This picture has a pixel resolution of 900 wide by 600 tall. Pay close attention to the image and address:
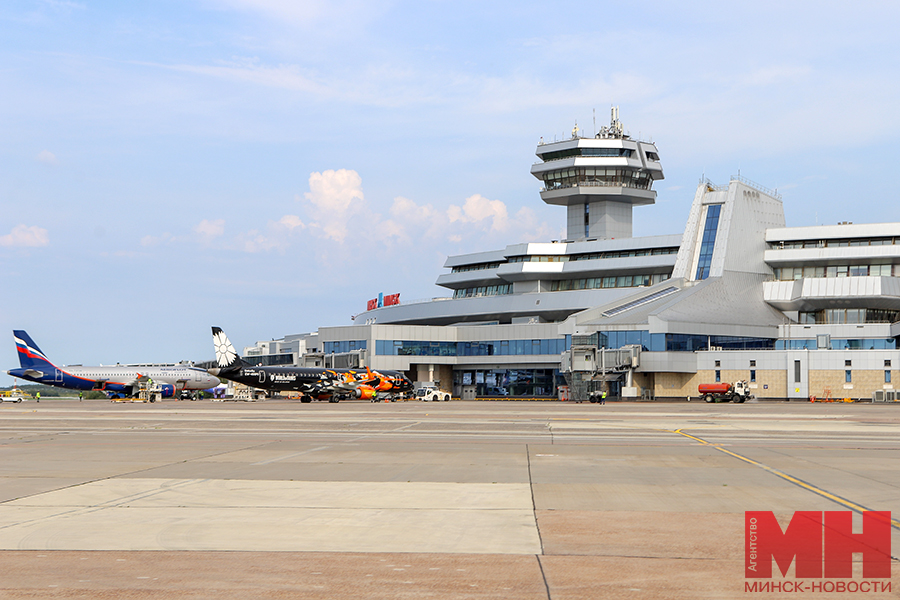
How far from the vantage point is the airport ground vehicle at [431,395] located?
97875 millimetres

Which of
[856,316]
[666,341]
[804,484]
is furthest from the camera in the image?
[856,316]

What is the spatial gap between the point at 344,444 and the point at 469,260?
113409 millimetres

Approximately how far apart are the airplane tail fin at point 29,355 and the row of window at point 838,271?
4066 inches

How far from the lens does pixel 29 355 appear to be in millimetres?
106438

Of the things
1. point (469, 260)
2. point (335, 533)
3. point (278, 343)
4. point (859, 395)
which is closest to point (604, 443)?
point (335, 533)

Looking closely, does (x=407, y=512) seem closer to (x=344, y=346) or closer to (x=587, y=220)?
(x=344, y=346)

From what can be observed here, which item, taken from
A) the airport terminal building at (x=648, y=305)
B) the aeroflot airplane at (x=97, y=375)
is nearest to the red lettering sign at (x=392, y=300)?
the airport terminal building at (x=648, y=305)

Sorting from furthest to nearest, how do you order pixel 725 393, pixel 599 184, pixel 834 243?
pixel 599 184 → pixel 834 243 → pixel 725 393

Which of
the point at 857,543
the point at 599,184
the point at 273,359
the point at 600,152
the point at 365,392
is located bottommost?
the point at 365,392

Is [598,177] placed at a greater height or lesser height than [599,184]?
greater

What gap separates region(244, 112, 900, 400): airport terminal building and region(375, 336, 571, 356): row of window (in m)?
0.21

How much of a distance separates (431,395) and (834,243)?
208 feet

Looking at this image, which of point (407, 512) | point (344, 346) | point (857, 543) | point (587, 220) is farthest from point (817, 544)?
point (587, 220)

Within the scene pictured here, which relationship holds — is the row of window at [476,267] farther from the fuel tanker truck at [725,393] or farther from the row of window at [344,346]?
the fuel tanker truck at [725,393]
